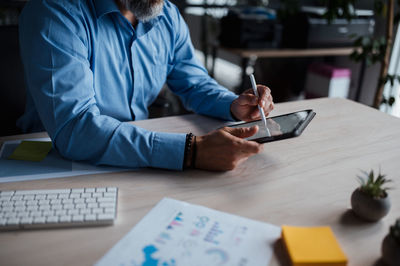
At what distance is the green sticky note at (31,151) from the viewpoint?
2.86 feet

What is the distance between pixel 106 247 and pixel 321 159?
1.97ft

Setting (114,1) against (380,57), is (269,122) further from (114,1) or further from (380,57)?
(380,57)

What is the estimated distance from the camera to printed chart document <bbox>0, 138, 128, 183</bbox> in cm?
79

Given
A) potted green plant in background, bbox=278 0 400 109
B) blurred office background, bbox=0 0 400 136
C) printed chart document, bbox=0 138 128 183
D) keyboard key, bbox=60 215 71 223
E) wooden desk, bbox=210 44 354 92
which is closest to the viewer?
keyboard key, bbox=60 215 71 223

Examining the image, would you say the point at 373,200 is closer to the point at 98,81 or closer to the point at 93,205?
the point at 93,205

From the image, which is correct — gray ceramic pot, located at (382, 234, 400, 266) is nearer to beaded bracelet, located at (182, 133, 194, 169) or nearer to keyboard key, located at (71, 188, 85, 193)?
beaded bracelet, located at (182, 133, 194, 169)

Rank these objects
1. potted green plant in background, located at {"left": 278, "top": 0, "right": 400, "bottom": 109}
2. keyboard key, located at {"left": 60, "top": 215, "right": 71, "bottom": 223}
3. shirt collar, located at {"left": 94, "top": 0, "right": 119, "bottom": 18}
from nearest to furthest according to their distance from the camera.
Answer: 1. keyboard key, located at {"left": 60, "top": 215, "right": 71, "bottom": 223}
2. shirt collar, located at {"left": 94, "top": 0, "right": 119, "bottom": 18}
3. potted green plant in background, located at {"left": 278, "top": 0, "right": 400, "bottom": 109}

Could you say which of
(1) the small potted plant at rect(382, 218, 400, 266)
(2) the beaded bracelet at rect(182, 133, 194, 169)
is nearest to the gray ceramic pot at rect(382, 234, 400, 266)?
(1) the small potted plant at rect(382, 218, 400, 266)

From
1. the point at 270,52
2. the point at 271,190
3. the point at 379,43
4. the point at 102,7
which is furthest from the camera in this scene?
the point at 270,52

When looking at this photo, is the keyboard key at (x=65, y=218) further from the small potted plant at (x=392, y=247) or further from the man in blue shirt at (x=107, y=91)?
the small potted plant at (x=392, y=247)

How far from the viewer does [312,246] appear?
1.83 ft

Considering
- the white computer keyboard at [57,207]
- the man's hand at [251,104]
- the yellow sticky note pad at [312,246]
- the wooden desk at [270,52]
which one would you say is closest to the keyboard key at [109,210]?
the white computer keyboard at [57,207]

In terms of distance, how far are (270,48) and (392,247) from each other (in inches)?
91.9

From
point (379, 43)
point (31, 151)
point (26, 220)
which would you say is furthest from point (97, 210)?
point (379, 43)
